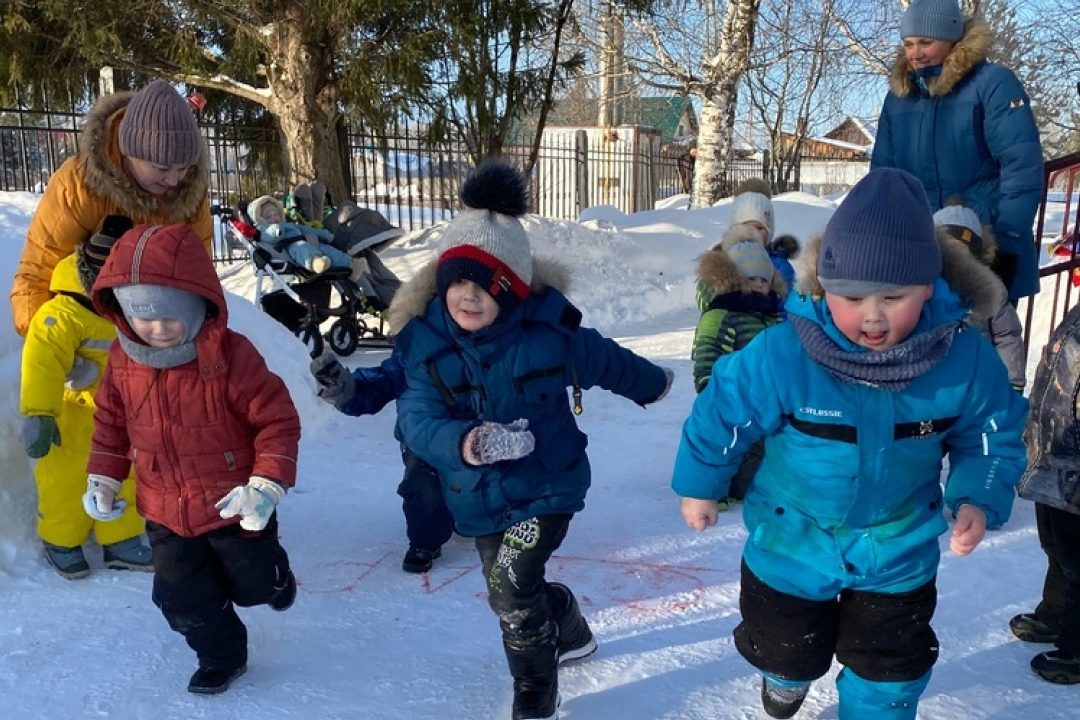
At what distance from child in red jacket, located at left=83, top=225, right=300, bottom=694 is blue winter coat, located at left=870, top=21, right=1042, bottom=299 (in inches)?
118

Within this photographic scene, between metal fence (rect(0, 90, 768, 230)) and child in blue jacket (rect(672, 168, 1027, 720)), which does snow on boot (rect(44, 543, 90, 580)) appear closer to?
child in blue jacket (rect(672, 168, 1027, 720))

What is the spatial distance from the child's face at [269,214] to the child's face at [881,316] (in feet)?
20.9

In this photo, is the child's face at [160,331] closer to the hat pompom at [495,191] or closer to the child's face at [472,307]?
the child's face at [472,307]

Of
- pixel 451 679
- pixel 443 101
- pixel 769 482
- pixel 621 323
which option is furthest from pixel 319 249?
pixel 769 482

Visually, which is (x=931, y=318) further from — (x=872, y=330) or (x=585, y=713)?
(x=585, y=713)

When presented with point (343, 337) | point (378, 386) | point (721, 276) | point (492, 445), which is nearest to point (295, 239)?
point (343, 337)

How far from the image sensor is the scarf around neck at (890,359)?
2064mm

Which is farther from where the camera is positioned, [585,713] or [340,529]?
[340,529]

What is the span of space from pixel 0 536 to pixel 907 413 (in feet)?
10.5

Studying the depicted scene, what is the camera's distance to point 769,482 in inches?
91.0

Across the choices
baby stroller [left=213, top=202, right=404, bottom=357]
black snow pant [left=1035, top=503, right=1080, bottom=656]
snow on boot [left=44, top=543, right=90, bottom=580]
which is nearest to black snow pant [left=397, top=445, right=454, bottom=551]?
snow on boot [left=44, top=543, right=90, bottom=580]

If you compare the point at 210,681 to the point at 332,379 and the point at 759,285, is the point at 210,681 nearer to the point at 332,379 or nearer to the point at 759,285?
the point at 332,379

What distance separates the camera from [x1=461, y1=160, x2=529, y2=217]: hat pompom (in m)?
2.76

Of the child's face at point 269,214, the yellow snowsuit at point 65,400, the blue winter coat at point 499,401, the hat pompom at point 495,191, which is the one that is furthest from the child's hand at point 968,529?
the child's face at point 269,214
